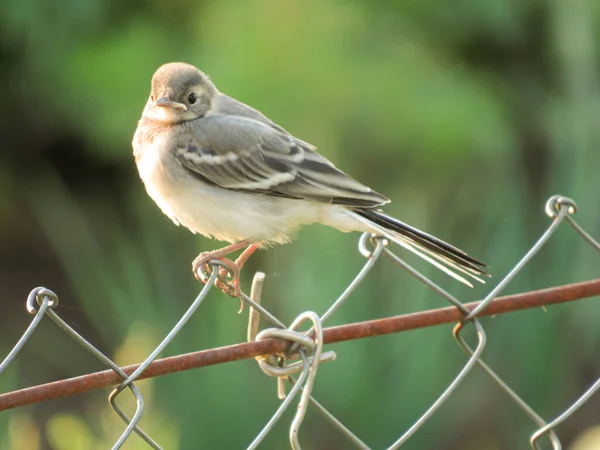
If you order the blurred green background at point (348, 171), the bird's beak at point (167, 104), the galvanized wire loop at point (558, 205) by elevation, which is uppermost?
the galvanized wire loop at point (558, 205)

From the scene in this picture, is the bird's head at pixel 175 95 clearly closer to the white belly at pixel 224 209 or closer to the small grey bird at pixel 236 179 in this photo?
the small grey bird at pixel 236 179

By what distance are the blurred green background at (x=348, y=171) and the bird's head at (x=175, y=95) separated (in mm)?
940

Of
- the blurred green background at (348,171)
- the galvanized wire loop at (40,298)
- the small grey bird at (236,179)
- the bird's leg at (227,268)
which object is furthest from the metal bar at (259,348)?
the blurred green background at (348,171)

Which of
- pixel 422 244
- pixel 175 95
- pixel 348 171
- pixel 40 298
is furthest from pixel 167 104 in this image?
pixel 348 171

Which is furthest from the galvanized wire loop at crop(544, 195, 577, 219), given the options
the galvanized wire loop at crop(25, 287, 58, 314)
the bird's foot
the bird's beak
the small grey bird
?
the galvanized wire loop at crop(25, 287, 58, 314)

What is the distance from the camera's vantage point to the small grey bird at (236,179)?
10.1 feet

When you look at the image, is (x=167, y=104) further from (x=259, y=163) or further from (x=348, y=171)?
(x=348, y=171)

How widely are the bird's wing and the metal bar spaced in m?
0.70

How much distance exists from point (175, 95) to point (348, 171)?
1.94 meters

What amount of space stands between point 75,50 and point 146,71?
44 cm

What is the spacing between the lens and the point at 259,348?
215 cm

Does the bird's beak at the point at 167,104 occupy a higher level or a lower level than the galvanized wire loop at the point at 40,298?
higher

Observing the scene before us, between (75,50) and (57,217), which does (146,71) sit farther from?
(57,217)

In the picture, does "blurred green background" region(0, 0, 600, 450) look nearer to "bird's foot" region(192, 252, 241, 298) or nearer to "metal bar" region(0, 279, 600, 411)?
"bird's foot" region(192, 252, 241, 298)
